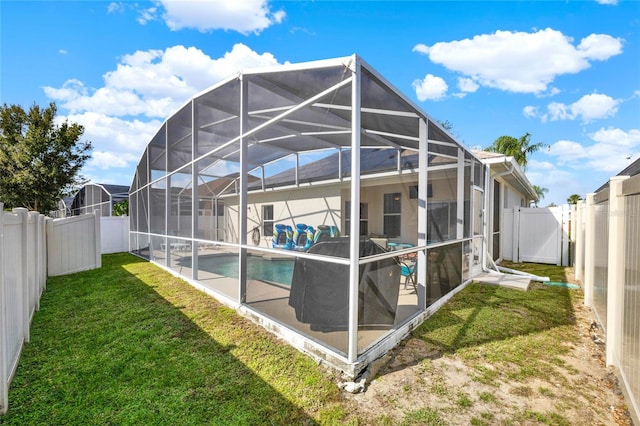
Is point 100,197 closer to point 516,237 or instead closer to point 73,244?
point 73,244

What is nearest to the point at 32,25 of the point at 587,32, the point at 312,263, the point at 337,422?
the point at 312,263

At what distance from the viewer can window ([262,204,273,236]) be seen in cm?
450

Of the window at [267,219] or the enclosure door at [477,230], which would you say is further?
the enclosure door at [477,230]

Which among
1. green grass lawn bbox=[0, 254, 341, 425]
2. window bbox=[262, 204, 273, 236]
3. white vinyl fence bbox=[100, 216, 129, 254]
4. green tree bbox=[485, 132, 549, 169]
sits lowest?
green grass lawn bbox=[0, 254, 341, 425]

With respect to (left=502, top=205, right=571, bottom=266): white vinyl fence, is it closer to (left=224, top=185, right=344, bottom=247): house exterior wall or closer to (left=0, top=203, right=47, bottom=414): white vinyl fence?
(left=224, top=185, right=344, bottom=247): house exterior wall

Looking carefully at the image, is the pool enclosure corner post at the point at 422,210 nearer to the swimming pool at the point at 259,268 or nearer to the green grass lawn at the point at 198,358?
the green grass lawn at the point at 198,358

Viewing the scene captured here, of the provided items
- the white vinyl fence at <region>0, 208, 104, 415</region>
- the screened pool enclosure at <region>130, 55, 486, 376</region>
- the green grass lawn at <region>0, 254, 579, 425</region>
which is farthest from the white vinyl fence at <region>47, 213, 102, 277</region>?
the screened pool enclosure at <region>130, 55, 486, 376</region>

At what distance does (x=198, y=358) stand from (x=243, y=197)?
7.16 feet

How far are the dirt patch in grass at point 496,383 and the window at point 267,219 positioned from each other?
7.94 feet

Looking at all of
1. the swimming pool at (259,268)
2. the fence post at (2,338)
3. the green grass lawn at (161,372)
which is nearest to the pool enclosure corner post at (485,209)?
the swimming pool at (259,268)

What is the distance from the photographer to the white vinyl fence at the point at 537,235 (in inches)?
348

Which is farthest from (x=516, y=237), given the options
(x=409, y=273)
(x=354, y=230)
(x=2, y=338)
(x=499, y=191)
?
(x=2, y=338)

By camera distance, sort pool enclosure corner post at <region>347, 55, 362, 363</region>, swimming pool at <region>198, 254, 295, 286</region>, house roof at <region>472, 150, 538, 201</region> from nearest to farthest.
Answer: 1. pool enclosure corner post at <region>347, 55, 362, 363</region>
2. swimming pool at <region>198, 254, 295, 286</region>
3. house roof at <region>472, 150, 538, 201</region>

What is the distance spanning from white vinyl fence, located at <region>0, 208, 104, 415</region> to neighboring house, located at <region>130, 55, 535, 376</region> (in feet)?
7.73
